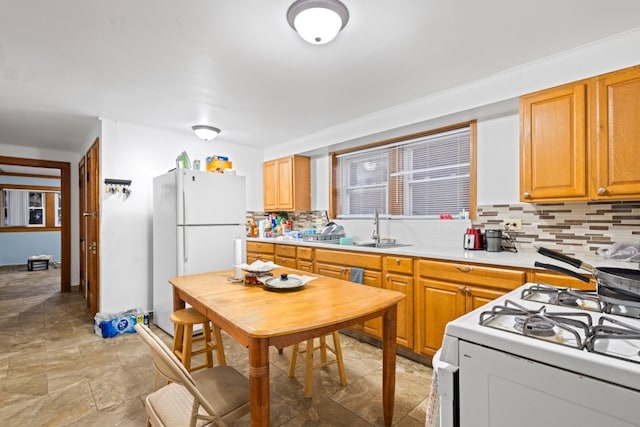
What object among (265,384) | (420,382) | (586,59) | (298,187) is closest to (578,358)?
(265,384)

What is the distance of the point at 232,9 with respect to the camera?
1.70 m

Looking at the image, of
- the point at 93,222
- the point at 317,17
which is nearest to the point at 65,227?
the point at 93,222

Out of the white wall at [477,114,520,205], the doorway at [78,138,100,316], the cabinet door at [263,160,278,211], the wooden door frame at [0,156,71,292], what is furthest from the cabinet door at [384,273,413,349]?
the wooden door frame at [0,156,71,292]

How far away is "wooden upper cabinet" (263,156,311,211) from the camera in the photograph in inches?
175

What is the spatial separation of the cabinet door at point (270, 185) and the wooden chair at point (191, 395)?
3346 mm

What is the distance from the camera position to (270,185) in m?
4.87

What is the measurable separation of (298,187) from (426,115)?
6.84ft

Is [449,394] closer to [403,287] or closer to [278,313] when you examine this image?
[278,313]

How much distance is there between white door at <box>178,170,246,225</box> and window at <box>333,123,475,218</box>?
1.39 metres

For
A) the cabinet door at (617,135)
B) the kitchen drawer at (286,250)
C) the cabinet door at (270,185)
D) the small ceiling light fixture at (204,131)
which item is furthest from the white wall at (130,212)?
the cabinet door at (617,135)

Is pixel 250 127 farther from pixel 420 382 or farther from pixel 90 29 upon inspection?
pixel 420 382

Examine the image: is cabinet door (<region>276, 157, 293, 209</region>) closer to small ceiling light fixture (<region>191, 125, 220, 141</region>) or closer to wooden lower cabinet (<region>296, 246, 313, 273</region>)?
wooden lower cabinet (<region>296, 246, 313, 273</region>)

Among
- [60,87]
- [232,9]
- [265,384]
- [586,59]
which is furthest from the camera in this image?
[60,87]

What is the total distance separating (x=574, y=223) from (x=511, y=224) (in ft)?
1.38
